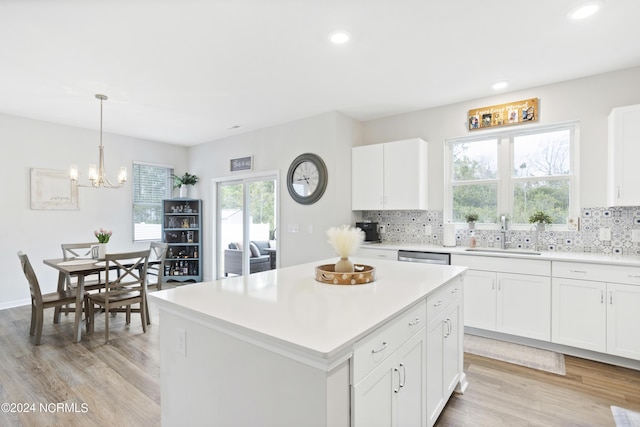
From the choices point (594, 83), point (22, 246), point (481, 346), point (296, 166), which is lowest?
point (481, 346)

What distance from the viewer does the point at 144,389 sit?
7.91 feet

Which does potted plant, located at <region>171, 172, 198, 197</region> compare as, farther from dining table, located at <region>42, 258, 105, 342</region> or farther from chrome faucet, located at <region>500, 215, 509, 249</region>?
chrome faucet, located at <region>500, 215, 509, 249</region>

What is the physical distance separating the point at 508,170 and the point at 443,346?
2.71 meters

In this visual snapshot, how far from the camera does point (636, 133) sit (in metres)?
2.87

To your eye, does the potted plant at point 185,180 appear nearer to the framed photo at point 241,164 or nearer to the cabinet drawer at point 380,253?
the framed photo at point 241,164

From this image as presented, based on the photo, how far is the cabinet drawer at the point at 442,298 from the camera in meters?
1.80

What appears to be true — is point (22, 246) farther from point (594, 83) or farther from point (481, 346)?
point (594, 83)

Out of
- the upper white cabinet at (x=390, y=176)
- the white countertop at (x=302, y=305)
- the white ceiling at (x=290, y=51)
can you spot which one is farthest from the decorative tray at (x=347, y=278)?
the upper white cabinet at (x=390, y=176)

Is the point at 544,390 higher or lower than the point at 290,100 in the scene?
lower

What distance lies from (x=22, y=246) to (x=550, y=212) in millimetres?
6860

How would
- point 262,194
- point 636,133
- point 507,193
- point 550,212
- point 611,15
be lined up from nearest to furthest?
1. point 611,15
2. point 636,133
3. point 550,212
4. point 507,193
5. point 262,194

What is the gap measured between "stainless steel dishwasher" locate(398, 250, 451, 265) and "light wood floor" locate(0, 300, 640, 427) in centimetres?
99

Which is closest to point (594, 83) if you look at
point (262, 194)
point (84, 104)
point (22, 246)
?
point (262, 194)

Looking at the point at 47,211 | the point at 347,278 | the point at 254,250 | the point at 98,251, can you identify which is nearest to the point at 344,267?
the point at 347,278
